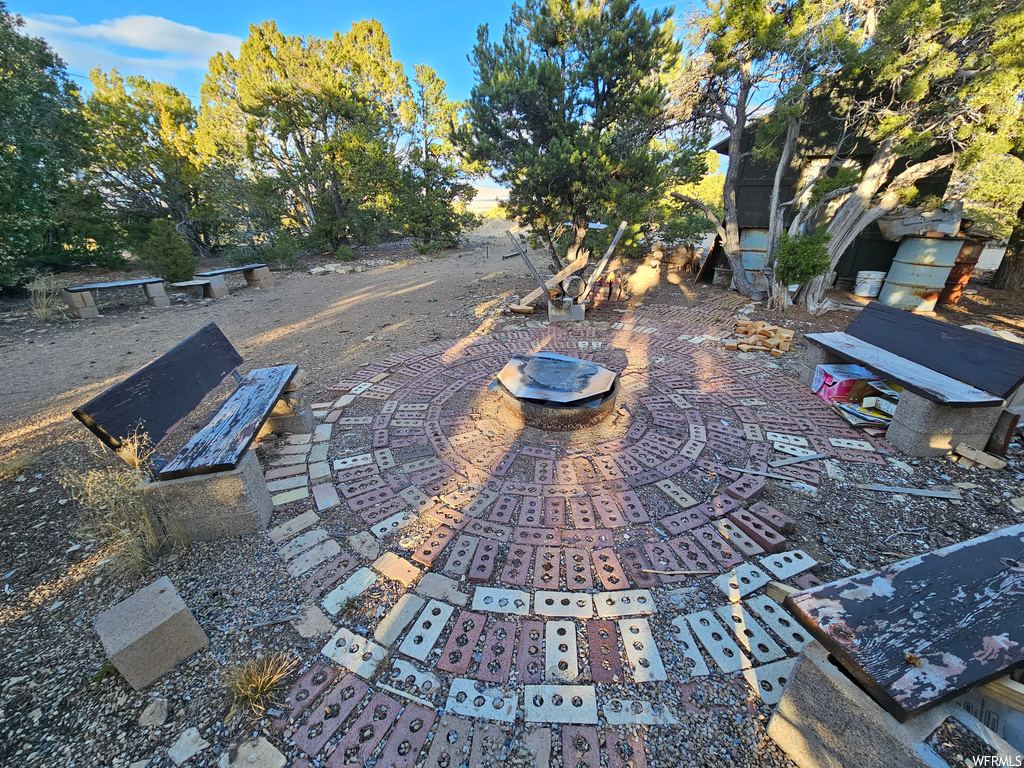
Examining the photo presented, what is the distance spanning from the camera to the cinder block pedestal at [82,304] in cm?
830

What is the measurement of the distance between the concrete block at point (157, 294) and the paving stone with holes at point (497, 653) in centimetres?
1137

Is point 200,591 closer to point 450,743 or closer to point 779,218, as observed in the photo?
point 450,743

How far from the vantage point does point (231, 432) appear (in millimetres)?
2797

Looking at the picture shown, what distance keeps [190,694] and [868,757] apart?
2681 mm

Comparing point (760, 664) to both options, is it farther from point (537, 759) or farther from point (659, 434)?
point (659, 434)

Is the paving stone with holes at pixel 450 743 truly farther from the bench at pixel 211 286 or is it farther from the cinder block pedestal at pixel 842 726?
the bench at pixel 211 286

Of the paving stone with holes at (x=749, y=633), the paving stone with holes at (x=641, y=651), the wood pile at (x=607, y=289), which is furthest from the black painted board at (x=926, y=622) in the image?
the wood pile at (x=607, y=289)

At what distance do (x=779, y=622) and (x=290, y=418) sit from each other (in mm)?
4091

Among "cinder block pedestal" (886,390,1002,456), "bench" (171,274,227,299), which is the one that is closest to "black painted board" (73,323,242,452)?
"cinder block pedestal" (886,390,1002,456)

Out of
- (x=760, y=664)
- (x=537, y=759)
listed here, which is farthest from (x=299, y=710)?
(x=760, y=664)

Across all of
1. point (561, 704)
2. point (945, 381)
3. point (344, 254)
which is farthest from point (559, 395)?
point (344, 254)

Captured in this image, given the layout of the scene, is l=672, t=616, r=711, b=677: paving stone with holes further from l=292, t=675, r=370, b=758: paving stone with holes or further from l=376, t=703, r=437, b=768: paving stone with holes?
l=292, t=675, r=370, b=758: paving stone with holes

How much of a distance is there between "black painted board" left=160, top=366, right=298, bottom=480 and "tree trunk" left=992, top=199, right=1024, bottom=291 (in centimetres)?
1450

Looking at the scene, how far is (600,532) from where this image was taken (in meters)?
2.65
